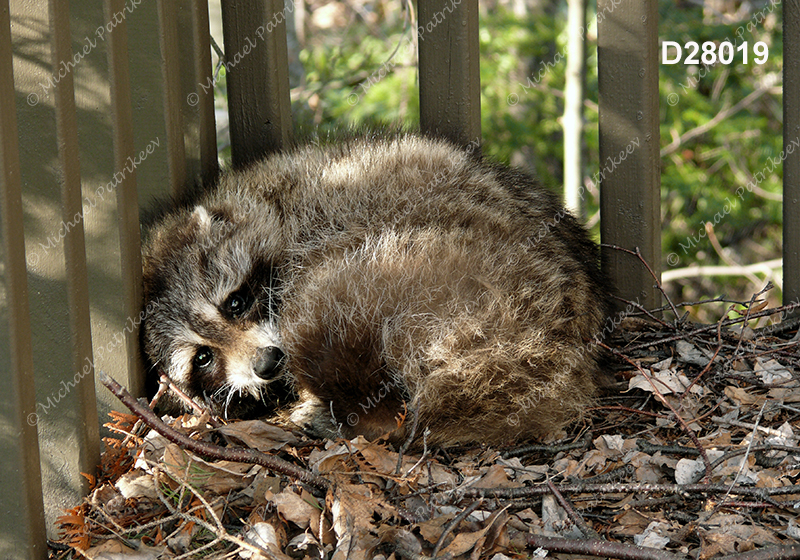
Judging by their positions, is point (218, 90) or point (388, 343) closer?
point (388, 343)

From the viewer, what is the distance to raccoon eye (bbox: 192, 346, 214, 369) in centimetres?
290

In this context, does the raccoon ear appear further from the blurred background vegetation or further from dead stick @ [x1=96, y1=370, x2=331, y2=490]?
the blurred background vegetation

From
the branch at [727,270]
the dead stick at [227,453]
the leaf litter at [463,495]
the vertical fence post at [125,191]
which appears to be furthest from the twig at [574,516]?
the branch at [727,270]

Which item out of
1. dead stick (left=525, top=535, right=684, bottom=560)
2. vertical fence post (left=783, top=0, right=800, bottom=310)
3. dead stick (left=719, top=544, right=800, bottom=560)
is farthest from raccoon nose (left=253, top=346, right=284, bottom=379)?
vertical fence post (left=783, top=0, right=800, bottom=310)

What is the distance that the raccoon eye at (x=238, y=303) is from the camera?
2.84 m

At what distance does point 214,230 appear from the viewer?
2.84m

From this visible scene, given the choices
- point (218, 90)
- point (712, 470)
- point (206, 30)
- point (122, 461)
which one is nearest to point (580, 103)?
point (218, 90)

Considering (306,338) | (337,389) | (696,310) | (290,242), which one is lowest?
(696,310)

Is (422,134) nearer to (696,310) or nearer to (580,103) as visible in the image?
(580,103)

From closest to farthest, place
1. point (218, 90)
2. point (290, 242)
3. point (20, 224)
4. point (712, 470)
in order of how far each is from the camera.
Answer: point (20, 224) < point (712, 470) < point (290, 242) < point (218, 90)

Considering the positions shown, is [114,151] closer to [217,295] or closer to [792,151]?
[217,295]

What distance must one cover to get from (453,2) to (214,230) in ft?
4.29

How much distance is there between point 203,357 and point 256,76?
1.16 m

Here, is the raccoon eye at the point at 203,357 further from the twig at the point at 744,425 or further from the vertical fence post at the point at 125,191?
the twig at the point at 744,425
